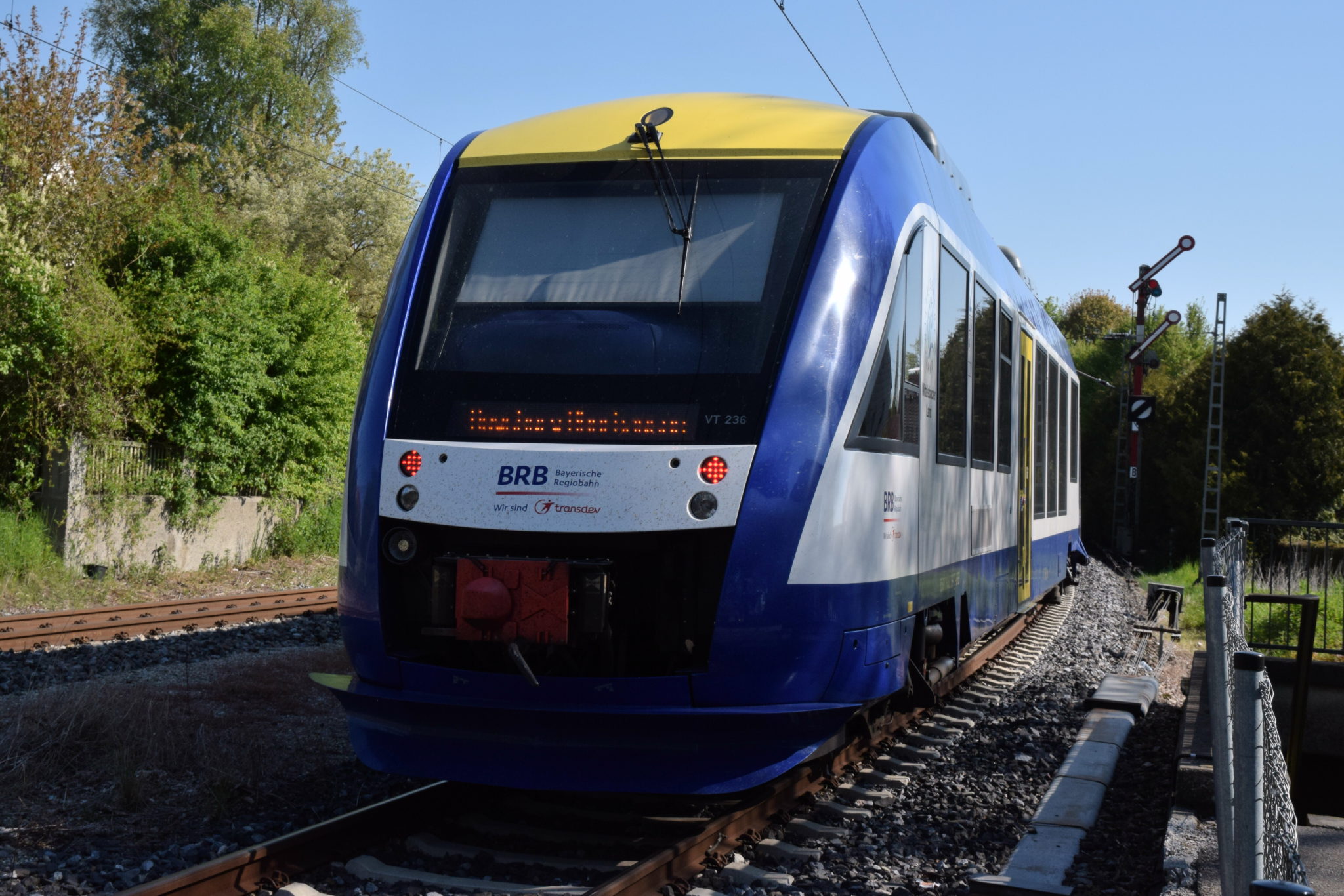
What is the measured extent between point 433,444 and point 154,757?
246cm

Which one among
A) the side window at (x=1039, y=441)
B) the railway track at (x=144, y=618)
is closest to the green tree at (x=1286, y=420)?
the side window at (x=1039, y=441)

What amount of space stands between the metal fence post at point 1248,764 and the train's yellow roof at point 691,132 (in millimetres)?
3453

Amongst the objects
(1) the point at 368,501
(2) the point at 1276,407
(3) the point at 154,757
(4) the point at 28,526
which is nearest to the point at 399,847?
(1) the point at 368,501

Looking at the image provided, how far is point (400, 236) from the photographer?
1405 inches

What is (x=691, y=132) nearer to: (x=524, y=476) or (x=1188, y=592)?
(x=524, y=476)

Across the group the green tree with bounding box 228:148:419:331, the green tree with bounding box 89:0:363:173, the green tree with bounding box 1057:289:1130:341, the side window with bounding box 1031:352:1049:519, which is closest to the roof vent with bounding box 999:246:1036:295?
the side window with bounding box 1031:352:1049:519

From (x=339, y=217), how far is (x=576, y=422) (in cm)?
3241

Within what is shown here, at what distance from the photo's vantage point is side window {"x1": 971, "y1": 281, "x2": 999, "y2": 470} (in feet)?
25.8

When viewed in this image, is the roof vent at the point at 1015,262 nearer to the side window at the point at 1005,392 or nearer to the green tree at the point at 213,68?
the side window at the point at 1005,392

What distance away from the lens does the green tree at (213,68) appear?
41.2 meters

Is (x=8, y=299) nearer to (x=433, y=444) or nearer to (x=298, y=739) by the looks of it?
(x=298, y=739)

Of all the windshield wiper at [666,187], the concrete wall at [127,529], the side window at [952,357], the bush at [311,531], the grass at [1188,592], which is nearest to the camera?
the windshield wiper at [666,187]

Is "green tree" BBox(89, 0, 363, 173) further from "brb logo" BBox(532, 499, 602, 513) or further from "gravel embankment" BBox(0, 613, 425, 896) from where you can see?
"brb logo" BBox(532, 499, 602, 513)

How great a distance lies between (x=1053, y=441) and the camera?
43.4 ft
